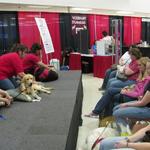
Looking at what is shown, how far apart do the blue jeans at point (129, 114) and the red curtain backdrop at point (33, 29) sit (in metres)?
6.49

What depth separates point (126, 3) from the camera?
466 inches

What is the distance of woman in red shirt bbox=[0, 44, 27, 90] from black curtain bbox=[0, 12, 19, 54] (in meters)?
4.41

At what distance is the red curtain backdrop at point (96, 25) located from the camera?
11.5 m

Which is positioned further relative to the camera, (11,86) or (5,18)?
(5,18)

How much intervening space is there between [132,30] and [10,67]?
31.1 ft

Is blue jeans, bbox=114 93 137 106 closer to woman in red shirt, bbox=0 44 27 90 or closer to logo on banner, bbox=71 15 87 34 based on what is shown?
woman in red shirt, bbox=0 44 27 90

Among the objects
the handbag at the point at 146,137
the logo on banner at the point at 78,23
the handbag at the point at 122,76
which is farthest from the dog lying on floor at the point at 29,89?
the logo on banner at the point at 78,23

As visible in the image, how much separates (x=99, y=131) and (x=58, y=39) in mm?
7217

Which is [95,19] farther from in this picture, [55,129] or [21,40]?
[55,129]

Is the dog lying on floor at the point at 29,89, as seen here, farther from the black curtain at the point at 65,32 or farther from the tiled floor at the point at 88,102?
the black curtain at the point at 65,32

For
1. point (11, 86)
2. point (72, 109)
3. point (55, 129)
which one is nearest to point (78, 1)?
point (11, 86)

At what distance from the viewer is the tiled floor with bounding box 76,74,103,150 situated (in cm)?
436

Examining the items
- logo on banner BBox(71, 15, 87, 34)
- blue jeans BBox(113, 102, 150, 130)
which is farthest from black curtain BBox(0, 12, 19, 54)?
blue jeans BBox(113, 102, 150, 130)

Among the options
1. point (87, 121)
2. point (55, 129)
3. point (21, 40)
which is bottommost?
point (87, 121)
